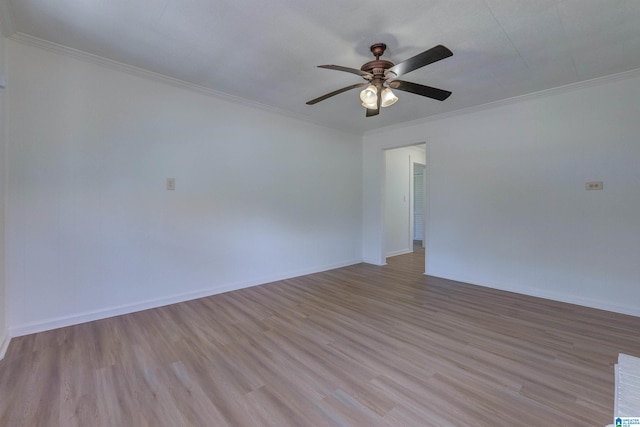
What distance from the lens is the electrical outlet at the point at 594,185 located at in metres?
2.99

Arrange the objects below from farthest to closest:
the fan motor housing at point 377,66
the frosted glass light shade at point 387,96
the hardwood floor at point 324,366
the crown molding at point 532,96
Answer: the crown molding at point 532,96 < the frosted glass light shade at point 387,96 < the fan motor housing at point 377,66 < the hardwood floor at point 324,366

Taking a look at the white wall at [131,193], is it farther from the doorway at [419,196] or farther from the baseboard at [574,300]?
the doorway at [419,196]

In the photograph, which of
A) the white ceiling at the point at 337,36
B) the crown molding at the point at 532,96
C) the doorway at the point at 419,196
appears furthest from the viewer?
the doorway at the point at 419,196

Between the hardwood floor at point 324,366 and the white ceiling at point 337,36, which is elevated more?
the white ceiling at point 337,36

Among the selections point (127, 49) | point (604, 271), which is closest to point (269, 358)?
point (127, 49)

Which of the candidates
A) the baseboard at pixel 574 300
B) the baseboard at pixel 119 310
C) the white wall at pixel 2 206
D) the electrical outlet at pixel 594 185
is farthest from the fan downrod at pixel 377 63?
the baseboard at pixel 574 300

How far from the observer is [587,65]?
2.63 meters

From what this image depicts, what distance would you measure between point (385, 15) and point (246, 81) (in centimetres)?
168

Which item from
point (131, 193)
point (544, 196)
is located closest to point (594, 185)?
point (544, 196)

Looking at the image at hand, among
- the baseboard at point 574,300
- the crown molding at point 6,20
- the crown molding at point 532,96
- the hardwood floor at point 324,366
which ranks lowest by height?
the baseboard at point 574,300

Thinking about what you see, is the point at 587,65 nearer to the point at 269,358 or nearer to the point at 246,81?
the point at 246,81

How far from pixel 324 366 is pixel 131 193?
2.48 m

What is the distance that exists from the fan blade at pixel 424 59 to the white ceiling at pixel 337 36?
0.32 m

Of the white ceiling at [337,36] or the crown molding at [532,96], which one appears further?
the crown molding at [532,96]
